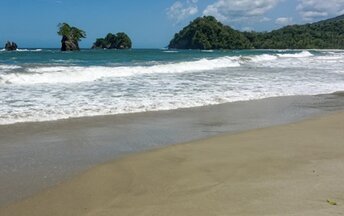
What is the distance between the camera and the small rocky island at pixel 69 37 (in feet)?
263

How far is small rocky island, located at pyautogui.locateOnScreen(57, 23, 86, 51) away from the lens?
3157 inches

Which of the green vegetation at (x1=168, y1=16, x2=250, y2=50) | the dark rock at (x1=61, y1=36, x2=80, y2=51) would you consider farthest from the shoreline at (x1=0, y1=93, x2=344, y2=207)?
the green vegetation at (x1=168, y1=16, x2=250, y2=50)

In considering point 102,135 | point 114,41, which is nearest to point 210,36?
point 114,41

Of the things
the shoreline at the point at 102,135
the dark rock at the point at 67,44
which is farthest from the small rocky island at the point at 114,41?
the shoreline at the point at 102,135

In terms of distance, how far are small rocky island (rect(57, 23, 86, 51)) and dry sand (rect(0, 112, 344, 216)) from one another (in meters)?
77.1

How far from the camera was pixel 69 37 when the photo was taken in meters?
81.2

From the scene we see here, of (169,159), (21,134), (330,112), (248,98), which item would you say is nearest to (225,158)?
(169,159)

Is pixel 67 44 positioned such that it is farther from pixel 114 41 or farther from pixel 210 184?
pixel 210 184

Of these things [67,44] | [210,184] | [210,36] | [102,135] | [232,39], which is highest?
[210,36]

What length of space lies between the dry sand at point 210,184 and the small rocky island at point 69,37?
7711 cm

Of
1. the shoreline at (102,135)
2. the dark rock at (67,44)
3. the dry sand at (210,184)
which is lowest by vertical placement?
the shoreline at (102,135)

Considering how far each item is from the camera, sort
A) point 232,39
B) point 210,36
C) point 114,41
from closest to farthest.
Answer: point 114,41 → point 210,36 → point 232,39

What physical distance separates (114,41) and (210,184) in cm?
11084

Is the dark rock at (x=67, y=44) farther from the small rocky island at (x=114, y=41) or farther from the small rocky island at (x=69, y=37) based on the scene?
the small rocky island at (x=114, y=41)
